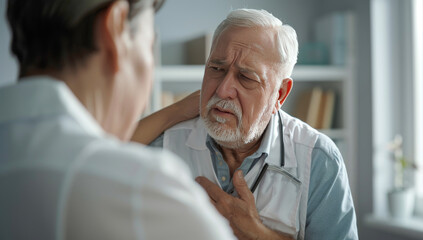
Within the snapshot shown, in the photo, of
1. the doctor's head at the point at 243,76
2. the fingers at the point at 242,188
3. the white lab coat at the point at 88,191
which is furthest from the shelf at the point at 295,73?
the white lab coat at the point at 88,191

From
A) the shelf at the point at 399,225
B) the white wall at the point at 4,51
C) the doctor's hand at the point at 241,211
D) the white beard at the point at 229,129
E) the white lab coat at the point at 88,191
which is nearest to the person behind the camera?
the white lab coat at the point at 88,191

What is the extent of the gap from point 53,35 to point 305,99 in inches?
83.8

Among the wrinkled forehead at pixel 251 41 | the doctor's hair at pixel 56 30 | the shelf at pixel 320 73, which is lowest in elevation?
the shelf at pixel 320 73

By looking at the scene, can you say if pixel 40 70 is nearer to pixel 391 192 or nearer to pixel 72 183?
pixel 72 183

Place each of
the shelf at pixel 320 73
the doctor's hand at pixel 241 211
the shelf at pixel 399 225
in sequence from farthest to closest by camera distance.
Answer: the shelf at pixel 320 73
the shelf at pixel 399 225
the doctor's hand at pixel 241 211

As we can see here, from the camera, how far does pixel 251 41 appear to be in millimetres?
1010

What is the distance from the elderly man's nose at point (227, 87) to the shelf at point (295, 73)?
5.05 feet

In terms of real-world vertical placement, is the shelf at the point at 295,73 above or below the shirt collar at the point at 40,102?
below

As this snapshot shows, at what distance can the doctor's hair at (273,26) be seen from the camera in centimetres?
95

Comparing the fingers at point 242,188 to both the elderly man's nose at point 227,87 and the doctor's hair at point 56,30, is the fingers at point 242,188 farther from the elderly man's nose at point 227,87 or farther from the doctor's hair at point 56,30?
the doctor's hair at point 56,30

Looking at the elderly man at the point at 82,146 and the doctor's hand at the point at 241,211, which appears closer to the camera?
the elderly man at the point at 82,146

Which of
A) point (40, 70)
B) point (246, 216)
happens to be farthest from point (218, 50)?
point (40, 70)

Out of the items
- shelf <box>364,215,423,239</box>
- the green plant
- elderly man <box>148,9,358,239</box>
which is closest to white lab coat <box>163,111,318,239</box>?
elderly man <box>148,9,358,239</box>

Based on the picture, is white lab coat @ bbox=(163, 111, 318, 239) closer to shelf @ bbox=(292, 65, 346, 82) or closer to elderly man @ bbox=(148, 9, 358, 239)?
elderly man @ bbox=(148, 9, 358, 239)
